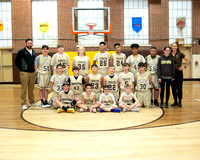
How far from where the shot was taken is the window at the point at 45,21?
13.1 m

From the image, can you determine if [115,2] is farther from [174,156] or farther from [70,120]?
[174,156]

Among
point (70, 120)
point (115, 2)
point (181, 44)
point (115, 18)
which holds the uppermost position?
point (115, 2)

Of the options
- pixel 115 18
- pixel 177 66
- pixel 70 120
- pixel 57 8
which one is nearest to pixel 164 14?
pixel 115 18

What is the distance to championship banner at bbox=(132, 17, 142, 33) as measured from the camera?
13.2 meters

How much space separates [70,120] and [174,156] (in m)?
2.36

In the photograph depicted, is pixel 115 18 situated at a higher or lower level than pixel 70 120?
higher

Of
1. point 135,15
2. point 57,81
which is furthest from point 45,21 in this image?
point 57,81

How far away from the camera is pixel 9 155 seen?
9.27 ft

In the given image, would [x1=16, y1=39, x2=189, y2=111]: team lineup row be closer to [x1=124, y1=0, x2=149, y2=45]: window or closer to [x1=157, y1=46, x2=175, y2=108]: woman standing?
[x1=157, y1=46, x2=175, y2=108]: woman standing

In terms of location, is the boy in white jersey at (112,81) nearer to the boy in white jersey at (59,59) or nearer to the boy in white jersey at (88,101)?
the boy in white jersey at (88,101)

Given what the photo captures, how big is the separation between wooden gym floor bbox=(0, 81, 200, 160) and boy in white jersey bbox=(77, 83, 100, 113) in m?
0.30

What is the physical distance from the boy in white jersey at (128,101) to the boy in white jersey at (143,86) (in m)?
0.37

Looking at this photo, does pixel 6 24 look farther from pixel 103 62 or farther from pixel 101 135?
pixel 101 135

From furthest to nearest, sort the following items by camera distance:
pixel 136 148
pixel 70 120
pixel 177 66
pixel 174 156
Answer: pixel 177 66 → pixel 70 120 → pixel 136 148 → pixel 174 156
